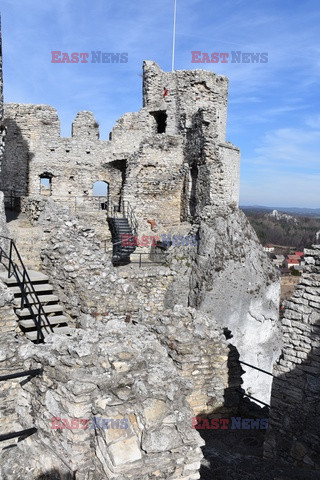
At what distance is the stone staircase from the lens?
253 inches

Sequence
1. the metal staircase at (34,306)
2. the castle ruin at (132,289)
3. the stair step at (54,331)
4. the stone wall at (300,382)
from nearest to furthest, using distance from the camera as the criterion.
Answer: the castle ruin at (132,289)
the stone wall at (300,382)
the stair step at (54,331)
the metal staircase at (34,306)

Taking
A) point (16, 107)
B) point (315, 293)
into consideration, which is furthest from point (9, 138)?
point (315, 293)

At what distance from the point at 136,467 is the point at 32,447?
4.23 feet

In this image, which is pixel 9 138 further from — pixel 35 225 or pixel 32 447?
pixel 32 447

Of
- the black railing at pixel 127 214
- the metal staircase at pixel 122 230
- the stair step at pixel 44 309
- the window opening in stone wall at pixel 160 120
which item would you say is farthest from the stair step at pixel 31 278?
the window opening in stone wall at pixel 160 120

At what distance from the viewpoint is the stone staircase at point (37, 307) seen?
6.41 m

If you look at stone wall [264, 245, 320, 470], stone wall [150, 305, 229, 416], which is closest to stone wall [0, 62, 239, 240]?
stone wall [150, 305, 229, 416]

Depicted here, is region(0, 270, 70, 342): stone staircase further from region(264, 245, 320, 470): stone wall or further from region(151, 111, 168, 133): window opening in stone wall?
region(151, 111, 168, 133): window opening in stone wall

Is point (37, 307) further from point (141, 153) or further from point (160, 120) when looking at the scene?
point (160, 120)

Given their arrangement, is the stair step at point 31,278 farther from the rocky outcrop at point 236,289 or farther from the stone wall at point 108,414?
the rocky outcrop at point 236,289

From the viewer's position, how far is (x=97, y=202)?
19.7m

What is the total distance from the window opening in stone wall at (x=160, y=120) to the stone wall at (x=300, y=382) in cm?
1516

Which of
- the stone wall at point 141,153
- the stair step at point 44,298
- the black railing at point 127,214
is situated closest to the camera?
the stair step at point 44,298

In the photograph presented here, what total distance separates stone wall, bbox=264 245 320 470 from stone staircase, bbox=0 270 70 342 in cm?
352
